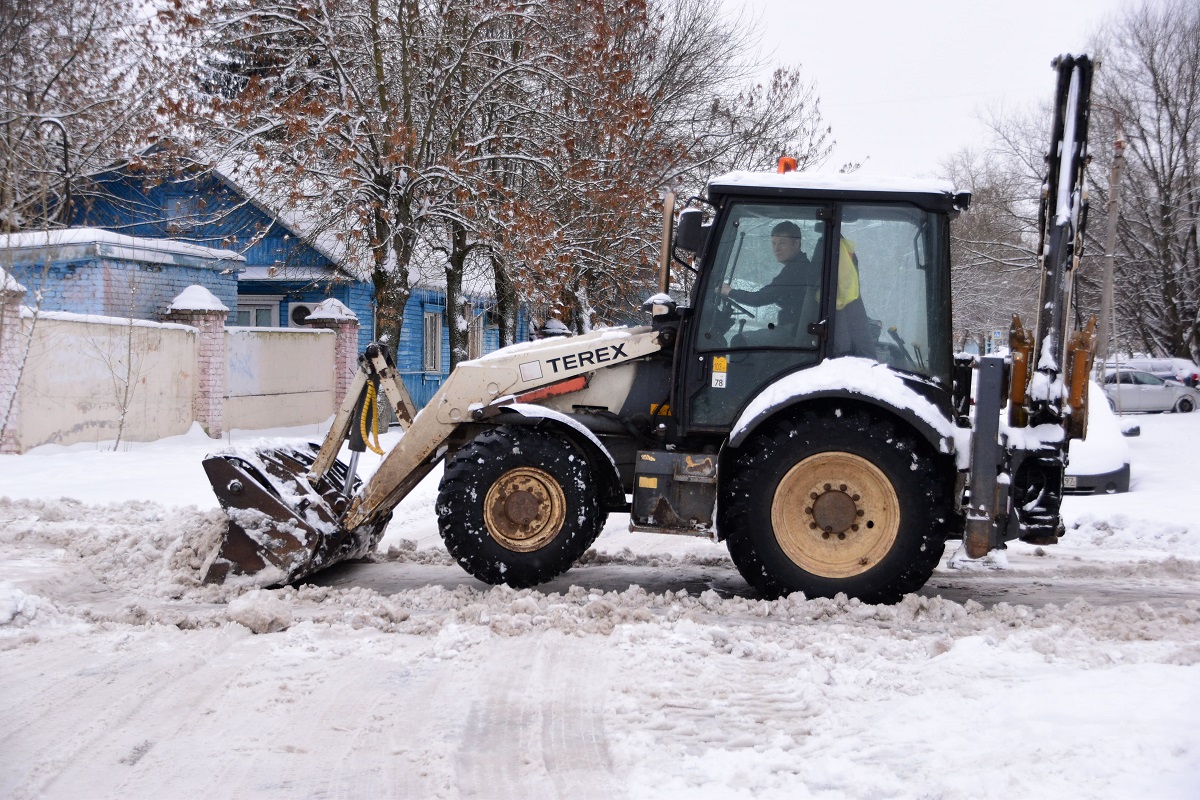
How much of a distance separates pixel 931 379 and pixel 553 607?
2493mm

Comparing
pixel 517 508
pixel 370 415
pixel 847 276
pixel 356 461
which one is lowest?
pixel 517 508

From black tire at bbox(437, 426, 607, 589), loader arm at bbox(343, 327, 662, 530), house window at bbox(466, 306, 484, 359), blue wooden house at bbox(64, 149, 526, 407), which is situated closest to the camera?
black tire at bbox(437, 426, 607, 589)

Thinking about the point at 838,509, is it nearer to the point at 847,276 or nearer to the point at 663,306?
the point at 847,276

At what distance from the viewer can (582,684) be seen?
14.7ft

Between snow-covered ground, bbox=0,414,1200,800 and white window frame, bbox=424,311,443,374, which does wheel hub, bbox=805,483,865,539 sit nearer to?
snow-covered ground, bbox=0,414,1200,800

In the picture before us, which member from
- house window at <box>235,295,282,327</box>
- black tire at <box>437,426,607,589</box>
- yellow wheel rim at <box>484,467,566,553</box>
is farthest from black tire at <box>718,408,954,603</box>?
house window at <box>235,295,282,327</box>

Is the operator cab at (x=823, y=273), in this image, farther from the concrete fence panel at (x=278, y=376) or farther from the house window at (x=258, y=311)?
the house window at (x=258, y=311)

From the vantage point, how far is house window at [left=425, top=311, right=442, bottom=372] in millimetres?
26780

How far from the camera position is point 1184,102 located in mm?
26766

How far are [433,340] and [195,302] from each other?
38.0ft

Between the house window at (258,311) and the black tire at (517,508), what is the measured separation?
58.4 ft

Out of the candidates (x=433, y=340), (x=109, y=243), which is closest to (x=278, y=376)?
(x=109, y=243)

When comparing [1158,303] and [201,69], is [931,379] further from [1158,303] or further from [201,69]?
[1158,303]

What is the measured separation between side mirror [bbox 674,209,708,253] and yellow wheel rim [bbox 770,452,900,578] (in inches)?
54.2
